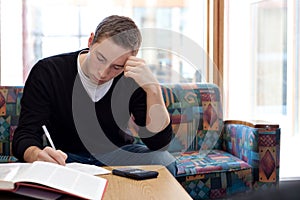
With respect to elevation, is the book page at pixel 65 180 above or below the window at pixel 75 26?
below

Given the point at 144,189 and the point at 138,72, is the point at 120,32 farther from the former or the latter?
the point at 144,189

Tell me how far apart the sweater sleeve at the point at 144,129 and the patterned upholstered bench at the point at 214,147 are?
0.35m

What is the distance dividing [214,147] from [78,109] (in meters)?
1.12

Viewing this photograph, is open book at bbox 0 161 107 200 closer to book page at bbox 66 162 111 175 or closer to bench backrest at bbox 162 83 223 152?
book page at bbox 66 162 111 175

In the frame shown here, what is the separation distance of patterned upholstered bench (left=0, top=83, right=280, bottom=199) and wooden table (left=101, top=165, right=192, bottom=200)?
0.74 m

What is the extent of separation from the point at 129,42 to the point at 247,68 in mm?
1770

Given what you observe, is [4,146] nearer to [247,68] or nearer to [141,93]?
[141,93]

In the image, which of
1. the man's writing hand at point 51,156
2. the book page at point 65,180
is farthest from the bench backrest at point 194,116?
the book page at point 65,180

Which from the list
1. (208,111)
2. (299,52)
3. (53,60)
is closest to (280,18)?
(299,52)

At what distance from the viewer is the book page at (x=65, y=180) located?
107cm

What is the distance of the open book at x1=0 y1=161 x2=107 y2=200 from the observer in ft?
3.46

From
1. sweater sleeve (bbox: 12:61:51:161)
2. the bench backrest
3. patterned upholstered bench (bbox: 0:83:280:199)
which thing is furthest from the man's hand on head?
the bench backrest

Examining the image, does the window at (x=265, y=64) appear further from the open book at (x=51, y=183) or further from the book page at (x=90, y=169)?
the open book at (x=51, y=183)

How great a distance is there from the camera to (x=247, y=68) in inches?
126
